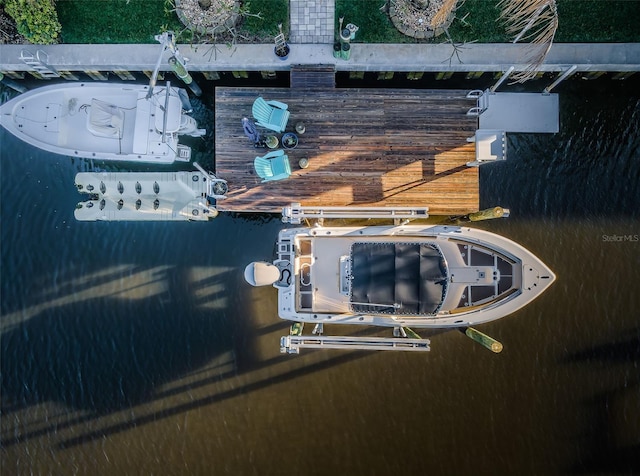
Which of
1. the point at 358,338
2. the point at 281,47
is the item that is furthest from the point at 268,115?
the point at 358,338

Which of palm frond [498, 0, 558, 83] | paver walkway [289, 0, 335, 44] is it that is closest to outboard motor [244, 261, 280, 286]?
paver walkway [289, 0, 335, 44]

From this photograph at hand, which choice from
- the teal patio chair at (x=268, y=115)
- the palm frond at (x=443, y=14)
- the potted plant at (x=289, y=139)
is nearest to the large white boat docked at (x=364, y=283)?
the potted plant at (x=289, y=139)

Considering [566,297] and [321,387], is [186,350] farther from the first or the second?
[566,297]

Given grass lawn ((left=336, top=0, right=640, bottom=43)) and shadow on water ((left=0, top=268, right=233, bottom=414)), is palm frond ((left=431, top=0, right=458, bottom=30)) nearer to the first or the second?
grass lawn ((left=336, top=0, right=640, bottom=43))

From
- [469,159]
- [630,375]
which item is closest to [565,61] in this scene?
[469,159]

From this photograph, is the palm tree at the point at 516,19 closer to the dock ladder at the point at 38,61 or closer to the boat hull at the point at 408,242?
the boat hull at the point at 408,242

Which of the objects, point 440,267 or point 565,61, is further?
point 565,61
